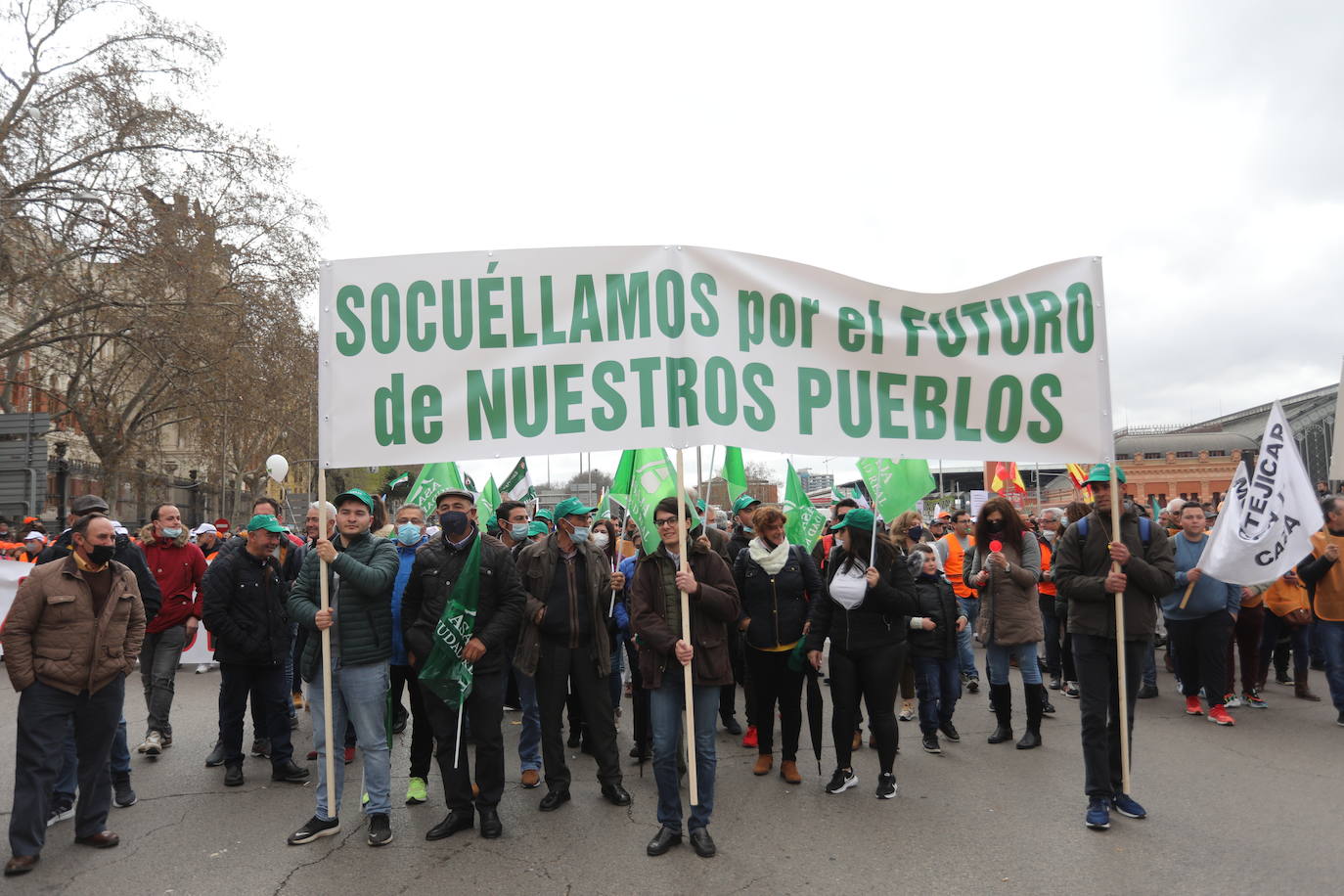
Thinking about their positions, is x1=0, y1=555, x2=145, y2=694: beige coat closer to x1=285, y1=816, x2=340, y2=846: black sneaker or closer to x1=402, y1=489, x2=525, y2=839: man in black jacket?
x1=285, y1=816, x2=340, y2=846: black sneaker

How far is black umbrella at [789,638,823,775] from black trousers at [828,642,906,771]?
10.4 inches

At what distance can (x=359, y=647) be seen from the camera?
17.1 feet

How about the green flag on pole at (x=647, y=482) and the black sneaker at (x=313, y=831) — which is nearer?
the black sneaker at (x=313, y=831)

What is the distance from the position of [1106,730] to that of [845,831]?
5.46ft

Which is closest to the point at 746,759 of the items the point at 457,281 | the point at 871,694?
the point at 871,694

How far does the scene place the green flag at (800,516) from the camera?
31.9 feet

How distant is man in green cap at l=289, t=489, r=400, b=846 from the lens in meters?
5.11

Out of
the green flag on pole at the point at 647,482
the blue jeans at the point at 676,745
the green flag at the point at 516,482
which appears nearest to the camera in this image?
the blue jeans at the point at 676,745

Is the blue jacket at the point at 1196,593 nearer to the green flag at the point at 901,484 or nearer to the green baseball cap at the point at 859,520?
the green flag at the point at 901,484

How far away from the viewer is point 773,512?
632 cm

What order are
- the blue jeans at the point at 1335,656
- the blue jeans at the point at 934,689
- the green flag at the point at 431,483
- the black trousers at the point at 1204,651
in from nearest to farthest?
the blue jeans at the point at 934,689, the blue jeans at the point at 1335,656, the black trousers at the point at 1204,651, the green flag at the point at 431,483

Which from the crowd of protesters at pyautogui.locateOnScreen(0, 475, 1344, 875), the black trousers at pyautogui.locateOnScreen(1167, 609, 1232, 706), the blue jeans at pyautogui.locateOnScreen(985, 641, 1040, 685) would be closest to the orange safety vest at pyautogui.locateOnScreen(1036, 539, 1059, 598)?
the black trousers at pyautogui.locateOnScreen(1167, 609, 1232, 706)

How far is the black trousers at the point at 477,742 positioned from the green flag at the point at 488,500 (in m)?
6.81

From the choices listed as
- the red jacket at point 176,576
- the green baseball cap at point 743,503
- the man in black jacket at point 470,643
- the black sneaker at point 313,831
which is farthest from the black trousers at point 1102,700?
the red jacket at point 176,576
